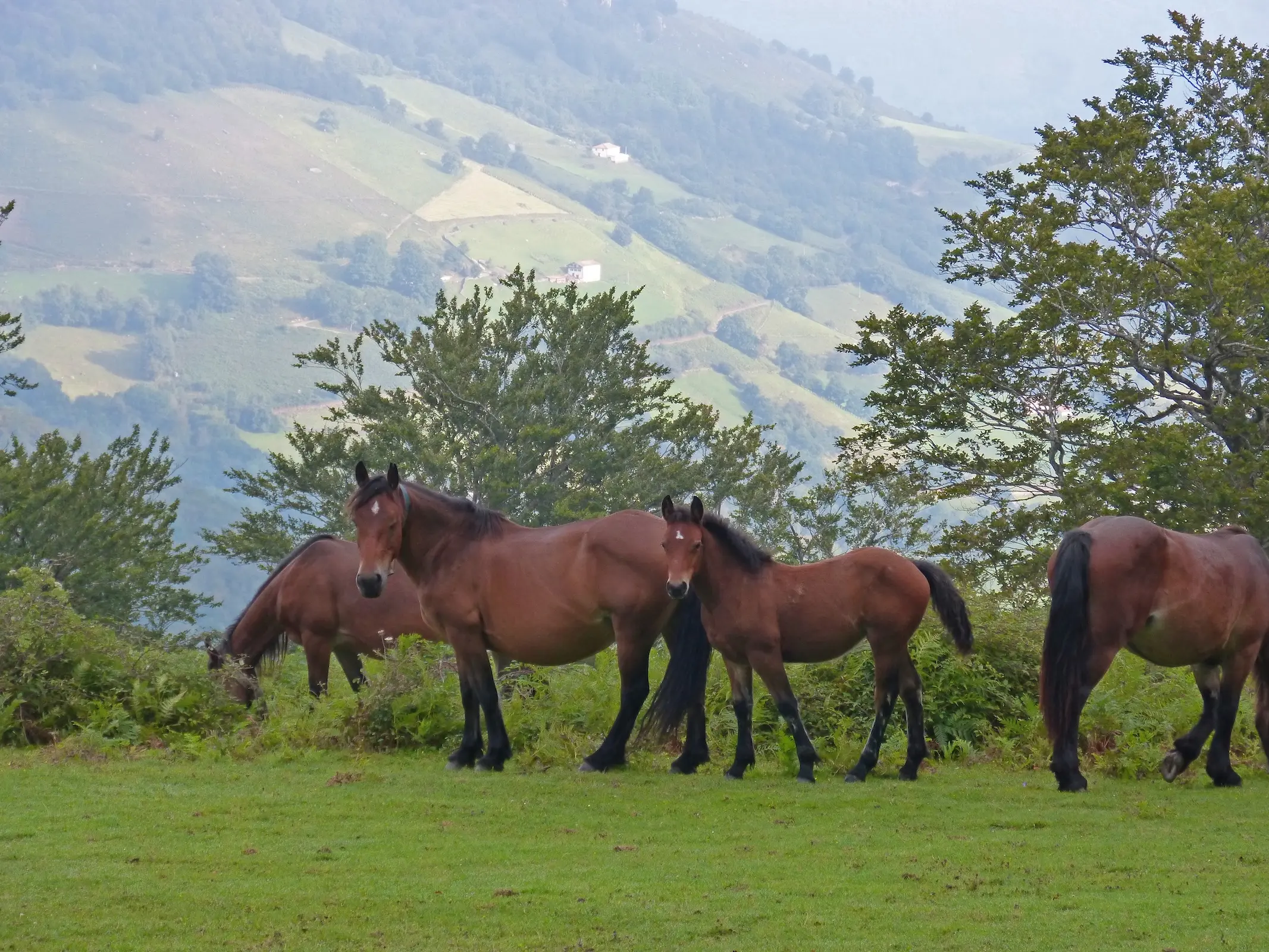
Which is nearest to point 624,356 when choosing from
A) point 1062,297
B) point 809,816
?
point 1062,297

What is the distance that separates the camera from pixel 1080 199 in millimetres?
35656

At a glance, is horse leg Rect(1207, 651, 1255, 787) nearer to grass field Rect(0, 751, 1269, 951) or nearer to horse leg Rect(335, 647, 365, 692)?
grass field Rect(0, 751, 1269, 951)

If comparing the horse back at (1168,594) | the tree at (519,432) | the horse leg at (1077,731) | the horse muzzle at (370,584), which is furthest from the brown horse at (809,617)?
the tree at (519,432)

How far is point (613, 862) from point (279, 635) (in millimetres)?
7359

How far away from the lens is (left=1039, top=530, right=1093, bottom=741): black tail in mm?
10211

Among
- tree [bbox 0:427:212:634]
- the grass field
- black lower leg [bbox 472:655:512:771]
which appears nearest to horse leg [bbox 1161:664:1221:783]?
the grass field

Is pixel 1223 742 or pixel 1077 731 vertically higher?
pixel 1223 742

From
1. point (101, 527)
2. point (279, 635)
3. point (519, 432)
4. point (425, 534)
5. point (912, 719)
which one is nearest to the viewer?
point (912, 719)

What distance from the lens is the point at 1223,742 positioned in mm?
10688

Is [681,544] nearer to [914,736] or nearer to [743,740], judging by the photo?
[743,740]

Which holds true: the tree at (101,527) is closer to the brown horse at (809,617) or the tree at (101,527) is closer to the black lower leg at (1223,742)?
the brown horse at (809,617)

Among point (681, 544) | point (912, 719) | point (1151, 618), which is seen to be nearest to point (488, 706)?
point (681, 544)

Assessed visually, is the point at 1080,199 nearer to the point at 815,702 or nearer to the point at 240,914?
the point at 815,702

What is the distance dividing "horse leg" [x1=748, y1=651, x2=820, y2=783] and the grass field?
276 millimetres
